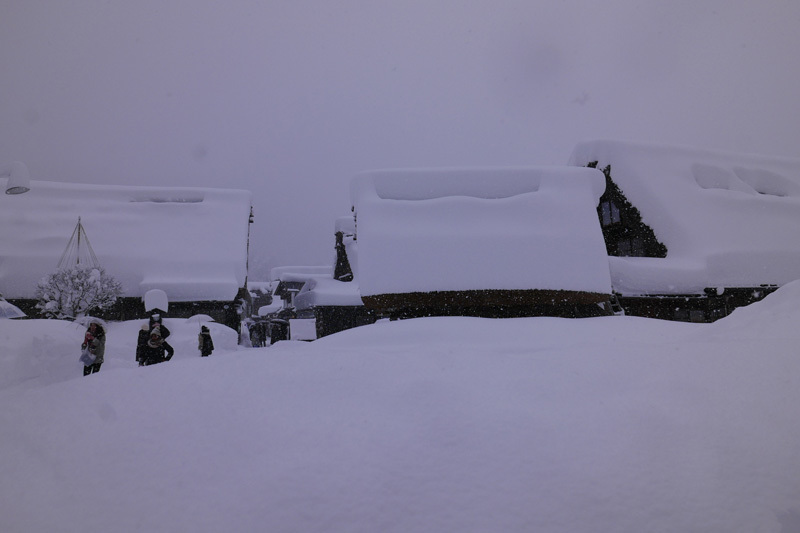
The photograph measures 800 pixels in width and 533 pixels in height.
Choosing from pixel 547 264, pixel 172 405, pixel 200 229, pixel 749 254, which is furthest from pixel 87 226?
pixel 749 254

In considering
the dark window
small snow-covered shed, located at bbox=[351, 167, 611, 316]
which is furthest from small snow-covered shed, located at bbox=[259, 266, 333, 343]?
the dark window

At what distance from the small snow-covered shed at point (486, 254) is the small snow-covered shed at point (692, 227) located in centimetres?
277

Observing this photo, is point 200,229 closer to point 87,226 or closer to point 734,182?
point 87,226

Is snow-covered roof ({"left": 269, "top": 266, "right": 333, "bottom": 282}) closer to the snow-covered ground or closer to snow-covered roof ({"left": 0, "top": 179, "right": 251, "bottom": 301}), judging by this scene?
snow-covered roof ({"left": 0, "top": 179, "right": 251, "bottom": 301})

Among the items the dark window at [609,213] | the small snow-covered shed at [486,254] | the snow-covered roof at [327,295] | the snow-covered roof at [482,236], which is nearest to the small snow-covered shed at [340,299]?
the snow-covered roof at [327,295]

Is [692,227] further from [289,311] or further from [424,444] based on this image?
A: [289,311]

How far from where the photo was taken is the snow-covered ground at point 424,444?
2180 mm

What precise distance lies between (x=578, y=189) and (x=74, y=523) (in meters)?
14.4

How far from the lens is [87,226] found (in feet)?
69.3

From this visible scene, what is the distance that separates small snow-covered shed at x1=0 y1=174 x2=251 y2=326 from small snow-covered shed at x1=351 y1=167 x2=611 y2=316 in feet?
32.4

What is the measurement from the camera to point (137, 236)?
21.4 m

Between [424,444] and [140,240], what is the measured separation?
73.9 ft

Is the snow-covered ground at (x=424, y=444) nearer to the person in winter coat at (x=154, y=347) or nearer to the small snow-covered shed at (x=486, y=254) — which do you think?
the person in winter coat at (x=154, y=347)

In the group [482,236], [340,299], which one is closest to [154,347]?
[482,236]
